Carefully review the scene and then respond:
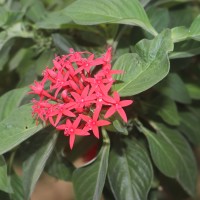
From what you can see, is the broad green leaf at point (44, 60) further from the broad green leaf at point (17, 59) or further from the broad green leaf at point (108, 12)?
the broad green leaf at point (108, 12)

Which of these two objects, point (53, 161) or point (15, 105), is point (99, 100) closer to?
point (15, 105)

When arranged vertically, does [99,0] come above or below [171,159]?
above

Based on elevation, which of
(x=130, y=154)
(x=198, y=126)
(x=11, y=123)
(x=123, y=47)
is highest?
(x=11, y=123)

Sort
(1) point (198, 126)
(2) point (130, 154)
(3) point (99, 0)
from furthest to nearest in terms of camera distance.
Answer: (1) point (198, 126), (2) point (130, 154), (3) point (99, 0)

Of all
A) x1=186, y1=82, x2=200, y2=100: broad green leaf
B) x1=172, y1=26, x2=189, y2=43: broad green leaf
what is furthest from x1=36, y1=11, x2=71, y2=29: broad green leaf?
x1=186, y1=82, x2=200, y2=100: broad green leaf

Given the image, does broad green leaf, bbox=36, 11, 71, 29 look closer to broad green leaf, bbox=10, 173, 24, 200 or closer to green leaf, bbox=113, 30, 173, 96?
green leaf, bbox=113, 30, 173, 96

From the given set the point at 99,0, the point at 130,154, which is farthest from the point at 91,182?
the point at 99,0

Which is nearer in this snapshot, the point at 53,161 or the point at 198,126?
the point at 53,161
